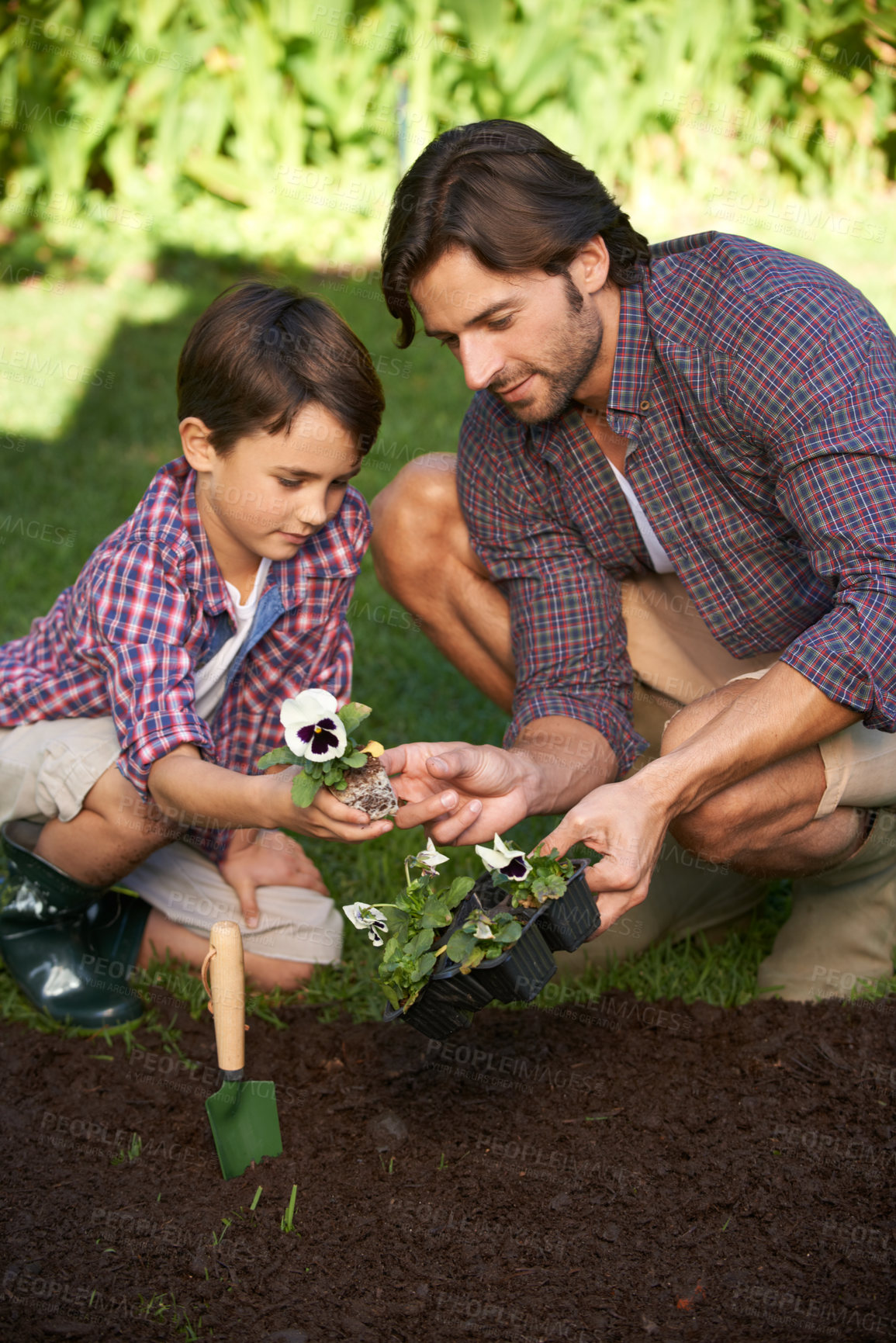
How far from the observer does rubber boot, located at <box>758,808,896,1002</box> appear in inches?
101

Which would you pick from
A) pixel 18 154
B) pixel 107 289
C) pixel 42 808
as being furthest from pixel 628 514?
pixel 18 154

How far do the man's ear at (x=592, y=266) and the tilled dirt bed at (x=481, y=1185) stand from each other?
1.52m

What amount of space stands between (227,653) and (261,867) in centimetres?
56

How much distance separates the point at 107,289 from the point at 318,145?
1.59m

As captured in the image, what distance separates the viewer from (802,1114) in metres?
2.19

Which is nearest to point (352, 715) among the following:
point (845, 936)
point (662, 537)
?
point (662, 537)

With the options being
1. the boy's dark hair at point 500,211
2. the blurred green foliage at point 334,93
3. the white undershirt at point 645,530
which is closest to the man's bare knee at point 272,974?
the white undershirt at point 645,530

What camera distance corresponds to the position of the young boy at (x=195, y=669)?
2.37 metres

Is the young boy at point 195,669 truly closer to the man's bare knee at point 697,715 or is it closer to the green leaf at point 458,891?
the green leaf at point 458,891

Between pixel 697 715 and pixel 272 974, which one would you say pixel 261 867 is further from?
pixel 697 715

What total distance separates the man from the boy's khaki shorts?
667 millimetres

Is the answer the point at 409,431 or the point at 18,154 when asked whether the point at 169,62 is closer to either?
the point at 18,154

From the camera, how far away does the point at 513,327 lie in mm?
2420

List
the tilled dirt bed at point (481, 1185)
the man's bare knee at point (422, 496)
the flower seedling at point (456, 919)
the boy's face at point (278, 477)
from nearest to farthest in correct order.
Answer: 1. the tilled dirt bed at point (481, 1185)
2. the flower seedling at point (456, 919)
3. the boy's face at point (278, 477)
4. the man's bare knee at point (422, 496)
